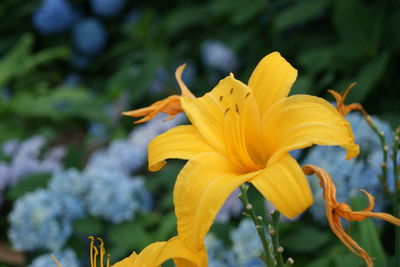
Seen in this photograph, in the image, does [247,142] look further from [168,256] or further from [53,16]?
[53,16]

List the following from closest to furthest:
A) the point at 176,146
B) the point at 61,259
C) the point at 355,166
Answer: the point at 176,146 < the point at 355,166 < the point at 61,259

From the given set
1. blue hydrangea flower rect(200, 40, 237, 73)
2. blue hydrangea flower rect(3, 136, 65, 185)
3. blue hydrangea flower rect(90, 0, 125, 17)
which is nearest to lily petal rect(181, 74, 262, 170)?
blue hydrangea flower rect(3, 136, 65, 185)

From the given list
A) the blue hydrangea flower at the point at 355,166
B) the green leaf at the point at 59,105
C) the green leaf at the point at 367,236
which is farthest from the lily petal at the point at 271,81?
the green leaf at the point at 59,105

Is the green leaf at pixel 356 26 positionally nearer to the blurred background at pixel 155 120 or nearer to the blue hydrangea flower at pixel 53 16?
the blurred background at pixel 155 120

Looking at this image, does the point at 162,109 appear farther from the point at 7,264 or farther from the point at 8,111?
the point at 8,111

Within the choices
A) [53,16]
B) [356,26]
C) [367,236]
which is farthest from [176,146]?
[53,16]

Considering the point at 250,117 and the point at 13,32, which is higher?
the point at 13,32

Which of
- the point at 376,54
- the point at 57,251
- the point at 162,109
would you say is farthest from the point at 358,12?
the point at 162,109

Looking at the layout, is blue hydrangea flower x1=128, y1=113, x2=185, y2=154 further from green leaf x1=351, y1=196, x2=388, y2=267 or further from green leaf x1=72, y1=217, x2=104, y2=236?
green leaf x1=351, y1=196, x2=388, y2=267
